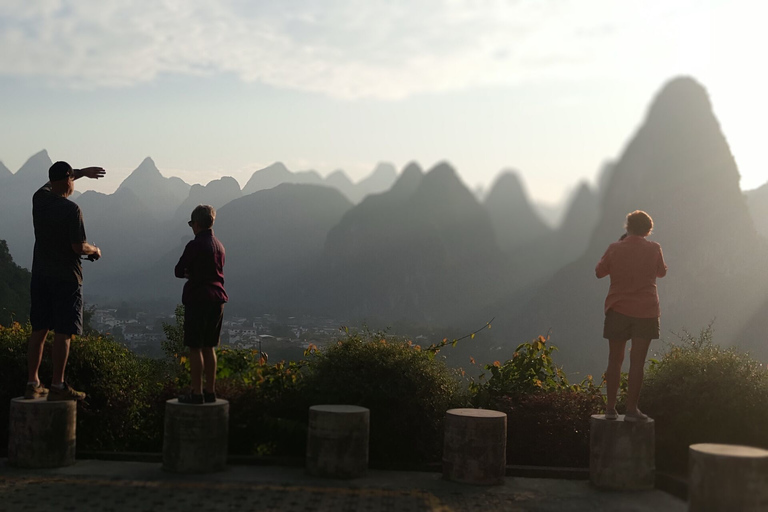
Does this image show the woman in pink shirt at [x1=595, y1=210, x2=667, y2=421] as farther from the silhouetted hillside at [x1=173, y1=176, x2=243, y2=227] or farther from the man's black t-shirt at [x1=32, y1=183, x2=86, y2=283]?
the silhouetted hillside at [x1=173, y1=176, x2=243, y2=227]

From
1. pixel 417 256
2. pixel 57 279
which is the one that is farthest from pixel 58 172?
pixel 417 256

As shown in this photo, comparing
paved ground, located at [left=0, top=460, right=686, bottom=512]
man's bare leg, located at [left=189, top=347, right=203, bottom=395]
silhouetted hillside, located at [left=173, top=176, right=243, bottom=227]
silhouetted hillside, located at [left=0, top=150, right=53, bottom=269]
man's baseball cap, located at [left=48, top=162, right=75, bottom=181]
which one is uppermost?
silhouetted hillside, located at [left=0, top=150, right=53, bottom=269]

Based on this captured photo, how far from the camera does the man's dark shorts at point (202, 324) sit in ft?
25.3

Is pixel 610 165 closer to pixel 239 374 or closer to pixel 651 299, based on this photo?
pixel 651 299

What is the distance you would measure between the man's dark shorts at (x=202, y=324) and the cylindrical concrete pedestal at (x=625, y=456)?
12.8ft

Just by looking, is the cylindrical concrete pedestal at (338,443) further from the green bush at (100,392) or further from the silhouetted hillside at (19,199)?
the silhouetted hillside at (19,199)

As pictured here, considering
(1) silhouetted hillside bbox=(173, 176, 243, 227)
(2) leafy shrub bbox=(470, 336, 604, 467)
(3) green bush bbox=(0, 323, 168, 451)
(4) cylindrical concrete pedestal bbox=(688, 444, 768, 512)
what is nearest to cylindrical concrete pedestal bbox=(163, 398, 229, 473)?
(3) green bush bbox=(0, 323, 168, 451)

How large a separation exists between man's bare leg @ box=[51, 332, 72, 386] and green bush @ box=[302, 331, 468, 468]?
255 centimetres

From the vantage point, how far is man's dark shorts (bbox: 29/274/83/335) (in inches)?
302

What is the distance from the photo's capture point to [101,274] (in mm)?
54188

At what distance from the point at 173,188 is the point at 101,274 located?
113 feet

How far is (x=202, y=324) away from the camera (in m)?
7.74

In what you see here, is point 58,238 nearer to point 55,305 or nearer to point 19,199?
point 55,305

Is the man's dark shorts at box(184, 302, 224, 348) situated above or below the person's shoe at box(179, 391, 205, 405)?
above
